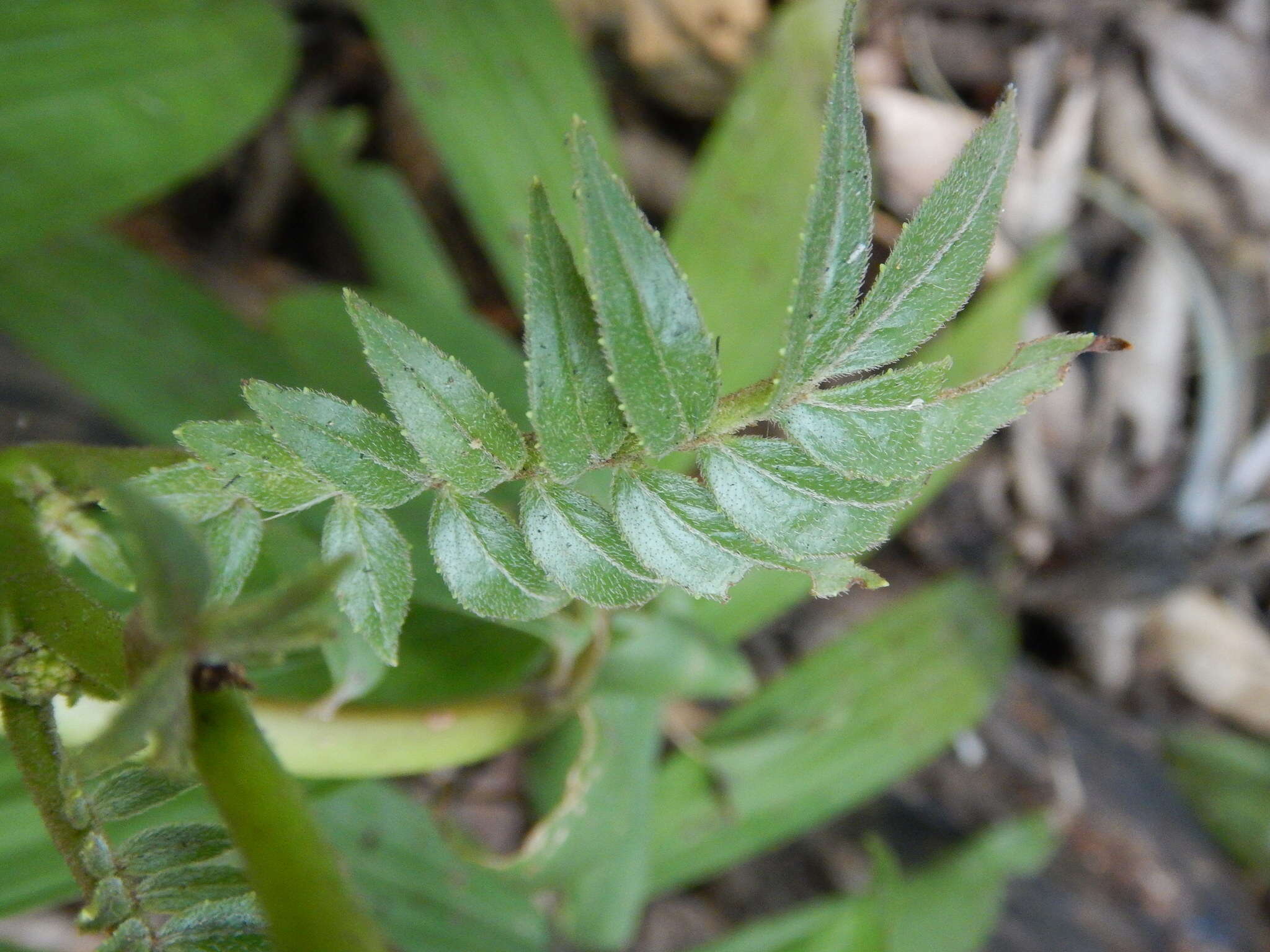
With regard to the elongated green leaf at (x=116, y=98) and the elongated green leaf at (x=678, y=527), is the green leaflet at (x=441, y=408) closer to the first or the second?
the elongated green leaf at (x=678, y=527)

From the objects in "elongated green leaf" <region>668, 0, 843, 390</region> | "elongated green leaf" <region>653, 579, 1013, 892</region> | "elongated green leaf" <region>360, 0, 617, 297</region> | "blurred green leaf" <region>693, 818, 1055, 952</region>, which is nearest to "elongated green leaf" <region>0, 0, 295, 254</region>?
"elongated green leaf" <region>360, 0, 617, 297</region>

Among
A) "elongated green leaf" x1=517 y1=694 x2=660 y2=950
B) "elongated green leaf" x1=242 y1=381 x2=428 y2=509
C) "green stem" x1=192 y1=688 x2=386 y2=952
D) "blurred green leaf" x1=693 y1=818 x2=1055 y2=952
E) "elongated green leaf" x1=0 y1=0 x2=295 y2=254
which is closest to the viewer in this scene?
"green stem" x1=192 y1=688 x2=386 y2=952

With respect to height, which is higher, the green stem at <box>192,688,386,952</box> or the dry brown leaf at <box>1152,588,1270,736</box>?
the green stem at <box>192,688,386,952</box>

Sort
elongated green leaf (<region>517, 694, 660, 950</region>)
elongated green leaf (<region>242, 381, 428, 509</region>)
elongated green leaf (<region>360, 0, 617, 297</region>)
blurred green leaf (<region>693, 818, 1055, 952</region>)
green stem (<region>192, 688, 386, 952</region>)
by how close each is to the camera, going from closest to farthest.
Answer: green stem (<region>192, 688, 386, 952</region>), elongated green leaf (<region>242, 381, 428, 509</region>), elongated green leaf (<region>517, 694, 660, 950</region>), elongated green leaf (<region>360, 0, 617, 297</region>), blurred green leaf (<region>693, 818, 1055, 952</region>)

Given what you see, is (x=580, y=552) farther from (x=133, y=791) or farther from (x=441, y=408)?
(x=133, y=791)

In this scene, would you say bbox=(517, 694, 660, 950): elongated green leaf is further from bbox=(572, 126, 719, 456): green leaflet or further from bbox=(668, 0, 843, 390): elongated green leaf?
bbox=(572, 126, 719, 456): green leaflet

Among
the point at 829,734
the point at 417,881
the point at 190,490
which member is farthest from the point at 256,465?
the point at 829,734

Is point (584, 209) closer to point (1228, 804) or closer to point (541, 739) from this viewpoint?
point (541, 739)
